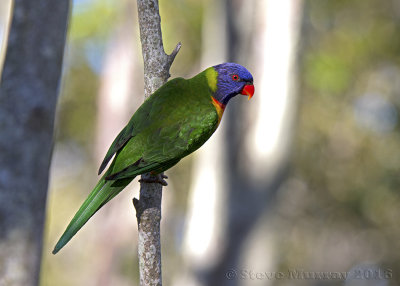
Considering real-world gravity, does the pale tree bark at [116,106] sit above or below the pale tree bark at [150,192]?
above

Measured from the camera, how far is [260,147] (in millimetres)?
5965

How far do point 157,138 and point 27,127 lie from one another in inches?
43.7

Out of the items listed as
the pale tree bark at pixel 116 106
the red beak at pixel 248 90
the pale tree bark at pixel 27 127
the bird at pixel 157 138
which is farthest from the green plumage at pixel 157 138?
the pale tree bark at pixel 116 106

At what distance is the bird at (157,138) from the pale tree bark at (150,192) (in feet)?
0.21

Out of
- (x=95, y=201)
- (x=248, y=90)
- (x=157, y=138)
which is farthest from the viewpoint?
(x=248, y=90)

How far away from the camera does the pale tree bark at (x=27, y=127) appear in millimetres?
3057

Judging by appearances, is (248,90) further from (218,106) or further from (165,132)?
(165,132)

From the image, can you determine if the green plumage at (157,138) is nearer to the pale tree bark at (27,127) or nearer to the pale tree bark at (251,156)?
the pale tree bark at (27,127)

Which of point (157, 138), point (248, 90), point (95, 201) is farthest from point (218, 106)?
point (95, 201)

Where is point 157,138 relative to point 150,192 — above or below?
above

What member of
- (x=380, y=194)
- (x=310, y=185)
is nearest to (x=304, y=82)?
(x=310, y=185)

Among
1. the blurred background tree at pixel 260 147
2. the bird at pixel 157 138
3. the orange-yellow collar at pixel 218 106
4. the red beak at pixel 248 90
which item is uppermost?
the blurred background tree at pixel 260 147

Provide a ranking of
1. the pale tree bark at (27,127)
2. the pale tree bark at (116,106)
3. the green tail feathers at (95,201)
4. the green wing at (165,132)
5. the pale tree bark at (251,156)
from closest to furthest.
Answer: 1. the green tail feathers at (95,201)
2. the green wing at (165,132)
3. the pale tree bark at (27,127)
4. the pale tree bark at (251,156)
5. the pale tree bark at (116,106)

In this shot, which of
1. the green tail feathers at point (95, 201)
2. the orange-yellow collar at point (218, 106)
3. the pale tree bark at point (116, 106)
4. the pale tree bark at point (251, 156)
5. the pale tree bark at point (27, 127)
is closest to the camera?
the green tail feathers at point (95, 201)
